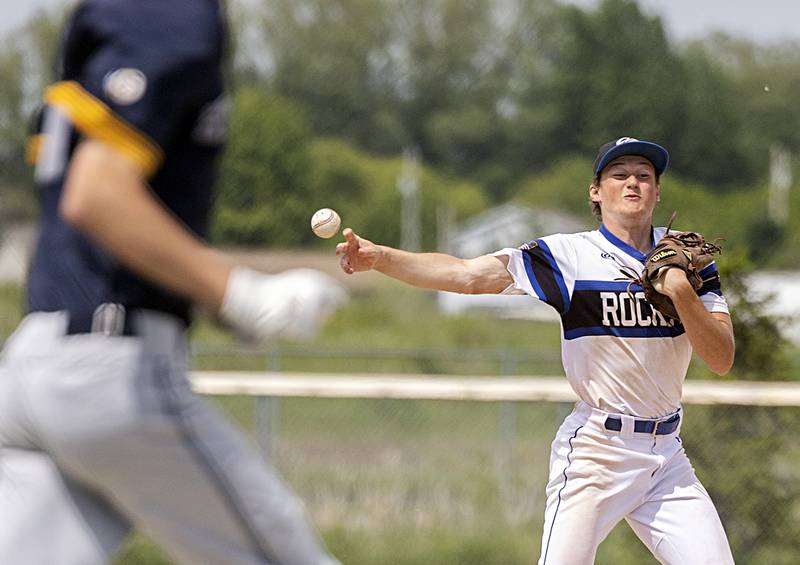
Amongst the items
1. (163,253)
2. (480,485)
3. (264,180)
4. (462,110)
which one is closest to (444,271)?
(163,253)

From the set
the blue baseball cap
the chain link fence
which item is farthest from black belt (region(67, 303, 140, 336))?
the chain link fence

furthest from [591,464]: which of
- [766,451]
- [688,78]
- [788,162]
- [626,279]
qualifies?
[788,162]

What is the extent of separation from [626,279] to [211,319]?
255 cm

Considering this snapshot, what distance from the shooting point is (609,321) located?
4766mm

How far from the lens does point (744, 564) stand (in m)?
7.81

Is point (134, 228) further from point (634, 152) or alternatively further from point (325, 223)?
point (634, 152)

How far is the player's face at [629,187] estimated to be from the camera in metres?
4.88

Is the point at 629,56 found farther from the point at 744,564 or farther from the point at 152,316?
A: the point at 152,316

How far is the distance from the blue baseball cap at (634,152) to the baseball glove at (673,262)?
A: 0.28 m

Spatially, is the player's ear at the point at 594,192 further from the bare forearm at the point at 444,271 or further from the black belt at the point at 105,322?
the black belt at the point at 105,322

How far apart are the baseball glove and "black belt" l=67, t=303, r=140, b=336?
2.44 meters

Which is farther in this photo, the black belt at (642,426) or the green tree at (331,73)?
the green tree at (331,73)

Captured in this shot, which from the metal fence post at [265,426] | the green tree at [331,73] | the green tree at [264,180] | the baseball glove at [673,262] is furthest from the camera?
the green tree at [331,73]

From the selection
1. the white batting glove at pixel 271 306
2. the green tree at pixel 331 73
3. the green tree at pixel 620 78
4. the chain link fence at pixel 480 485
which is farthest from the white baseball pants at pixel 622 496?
the green tree at pixel 331 73
